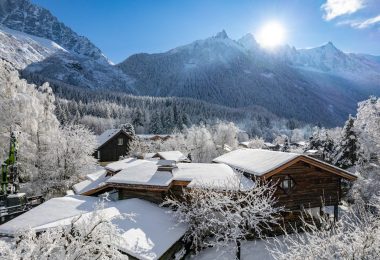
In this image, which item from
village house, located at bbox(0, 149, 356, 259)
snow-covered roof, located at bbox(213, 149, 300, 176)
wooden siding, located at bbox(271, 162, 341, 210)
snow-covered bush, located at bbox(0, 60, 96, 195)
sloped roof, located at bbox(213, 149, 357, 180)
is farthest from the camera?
snow-covered bush, located at bbox(0, 60, 96, 195)

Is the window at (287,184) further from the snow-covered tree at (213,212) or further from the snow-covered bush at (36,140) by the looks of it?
the snow-covered bush at (36,140)

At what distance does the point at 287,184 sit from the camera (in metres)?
21.2

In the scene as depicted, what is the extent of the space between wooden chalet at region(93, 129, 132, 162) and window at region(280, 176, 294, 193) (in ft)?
147

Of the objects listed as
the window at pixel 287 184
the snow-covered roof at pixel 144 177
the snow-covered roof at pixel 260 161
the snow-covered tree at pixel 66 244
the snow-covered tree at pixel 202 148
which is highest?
the snow-covered tree at pixel 66 244

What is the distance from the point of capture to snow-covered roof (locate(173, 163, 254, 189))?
63.6 feet

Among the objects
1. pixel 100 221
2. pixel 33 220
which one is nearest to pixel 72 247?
pixel 100 221

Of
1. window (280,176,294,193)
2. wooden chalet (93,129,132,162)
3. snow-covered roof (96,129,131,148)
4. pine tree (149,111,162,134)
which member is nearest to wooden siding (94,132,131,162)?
wooden chalet (93,129,132,162)

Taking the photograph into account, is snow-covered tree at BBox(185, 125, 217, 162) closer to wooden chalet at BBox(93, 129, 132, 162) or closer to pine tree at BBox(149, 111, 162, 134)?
wooden chalet at BBox(93, 129, 132, 162)

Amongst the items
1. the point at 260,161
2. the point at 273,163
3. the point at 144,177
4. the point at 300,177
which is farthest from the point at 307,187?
the point at 144,177

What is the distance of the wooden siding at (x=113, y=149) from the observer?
59.3m

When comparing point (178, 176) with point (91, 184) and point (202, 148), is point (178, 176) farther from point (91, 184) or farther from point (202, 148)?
point (202, 148)

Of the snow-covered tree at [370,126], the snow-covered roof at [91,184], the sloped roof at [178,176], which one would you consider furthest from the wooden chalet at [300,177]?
the snow-covered roof at [91,184]

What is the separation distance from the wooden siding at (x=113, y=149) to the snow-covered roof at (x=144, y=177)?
37.1 metres

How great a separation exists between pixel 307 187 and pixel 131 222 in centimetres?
1311
